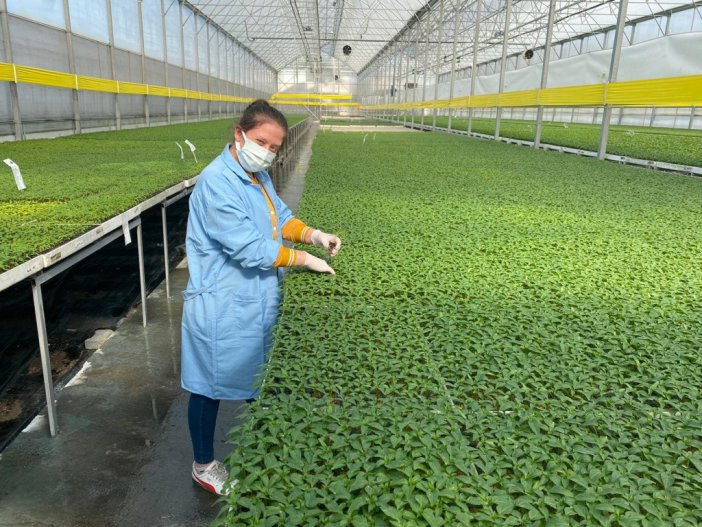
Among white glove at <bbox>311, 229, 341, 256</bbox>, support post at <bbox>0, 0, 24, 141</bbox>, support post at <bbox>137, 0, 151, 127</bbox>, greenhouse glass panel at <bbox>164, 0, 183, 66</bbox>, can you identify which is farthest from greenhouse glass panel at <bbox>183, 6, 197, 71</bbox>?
white glove at <bbox>311, 229, 341, 256</bbox>

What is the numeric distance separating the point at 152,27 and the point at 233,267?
64.2ft

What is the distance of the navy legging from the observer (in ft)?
7.13

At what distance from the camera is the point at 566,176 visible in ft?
20.1

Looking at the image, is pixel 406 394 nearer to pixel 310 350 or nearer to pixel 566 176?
pixel 310 350

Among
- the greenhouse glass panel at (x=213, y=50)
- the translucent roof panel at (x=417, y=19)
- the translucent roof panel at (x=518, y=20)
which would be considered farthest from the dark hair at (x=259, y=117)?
the greenhouse glass panel at (x=213, y=50)

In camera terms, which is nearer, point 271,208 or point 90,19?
point 271,208

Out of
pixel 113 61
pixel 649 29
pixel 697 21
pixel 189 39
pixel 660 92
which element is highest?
pixel 649 29

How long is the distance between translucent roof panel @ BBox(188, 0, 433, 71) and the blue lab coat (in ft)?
79.5

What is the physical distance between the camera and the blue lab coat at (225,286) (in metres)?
1.95

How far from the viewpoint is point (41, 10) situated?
436 inches

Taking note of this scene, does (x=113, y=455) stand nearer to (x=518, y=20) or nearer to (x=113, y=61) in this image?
(x=113, y=61)

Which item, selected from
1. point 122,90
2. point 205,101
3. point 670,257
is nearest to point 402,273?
point 670,257

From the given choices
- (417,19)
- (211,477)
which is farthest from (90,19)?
(417,19)

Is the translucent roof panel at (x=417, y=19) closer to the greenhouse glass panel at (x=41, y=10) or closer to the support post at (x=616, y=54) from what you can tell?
the support post at (x=616, y=54)
